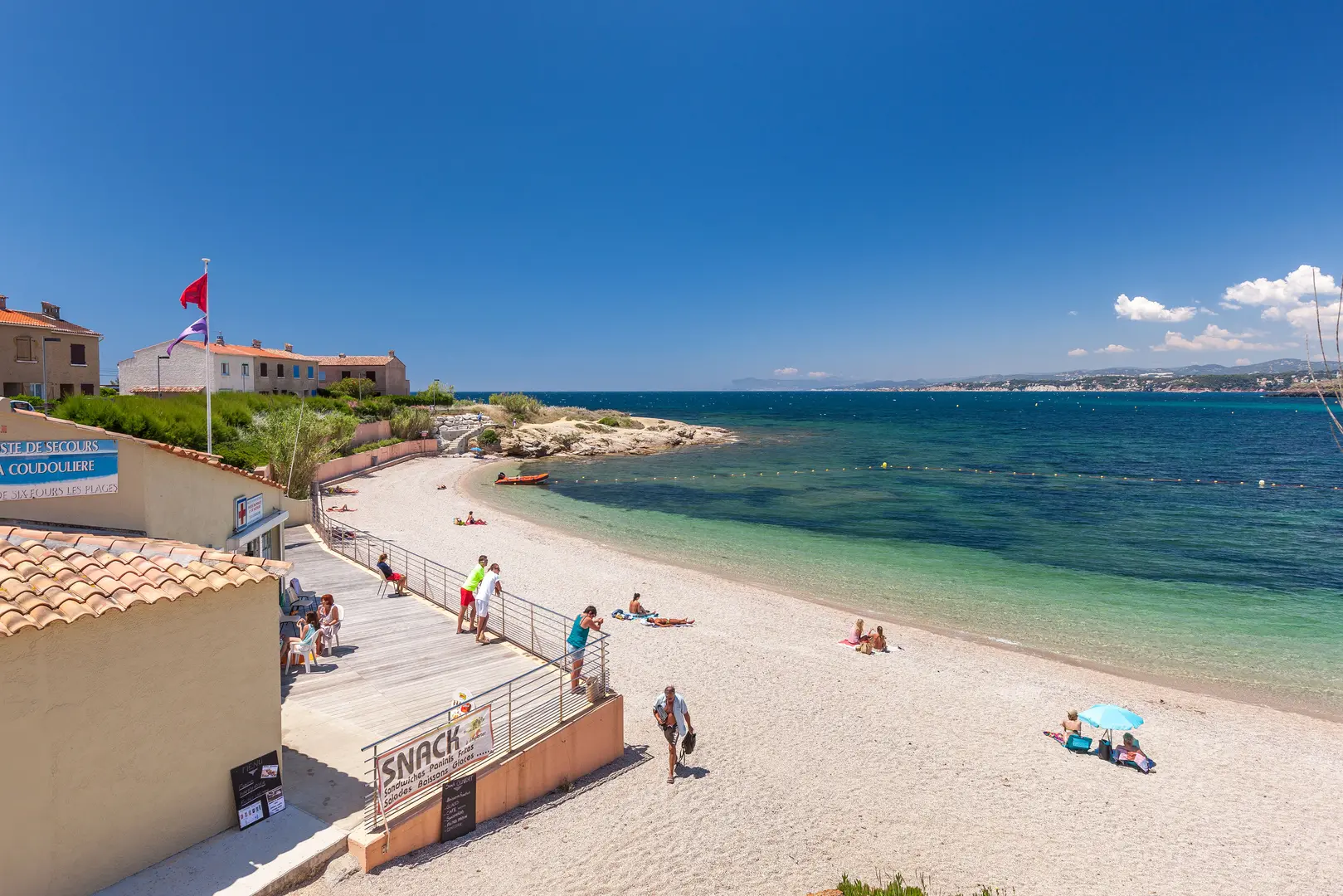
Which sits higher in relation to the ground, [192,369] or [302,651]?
[192,369]

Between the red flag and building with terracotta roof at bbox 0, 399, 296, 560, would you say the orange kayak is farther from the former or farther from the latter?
building with terracotta roof at bbox 0, 399, 296, 560

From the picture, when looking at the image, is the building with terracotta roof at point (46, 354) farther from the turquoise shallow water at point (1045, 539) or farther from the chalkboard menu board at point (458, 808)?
the chalkboard menu board at point (458, 808)

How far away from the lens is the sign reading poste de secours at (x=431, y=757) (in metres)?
7.58

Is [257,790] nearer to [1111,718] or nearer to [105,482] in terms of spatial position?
[105,482]

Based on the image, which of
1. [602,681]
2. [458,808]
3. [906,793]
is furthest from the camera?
[906,793]

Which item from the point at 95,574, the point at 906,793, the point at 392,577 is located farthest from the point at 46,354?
the point at 906,793

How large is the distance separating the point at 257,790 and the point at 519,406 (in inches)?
2782

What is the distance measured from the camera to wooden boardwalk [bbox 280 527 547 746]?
10070mm

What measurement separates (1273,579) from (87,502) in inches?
1363

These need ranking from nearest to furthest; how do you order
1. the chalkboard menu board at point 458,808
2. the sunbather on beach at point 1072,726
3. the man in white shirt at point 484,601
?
the chalkboard menu board at point 458,808 < the man in white shirt at point 484,601 < the sunbather on beach at point 1072,726

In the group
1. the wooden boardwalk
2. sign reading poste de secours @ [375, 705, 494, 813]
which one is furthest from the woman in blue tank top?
sign reading poste de secours @ [375, 705, 494, 813]

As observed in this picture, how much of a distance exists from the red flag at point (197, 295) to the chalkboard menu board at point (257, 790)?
13.1m

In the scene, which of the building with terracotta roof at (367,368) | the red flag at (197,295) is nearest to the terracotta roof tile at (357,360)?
the building with terracotta roof at (367,368)

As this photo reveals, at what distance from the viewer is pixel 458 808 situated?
8281 millimetres
